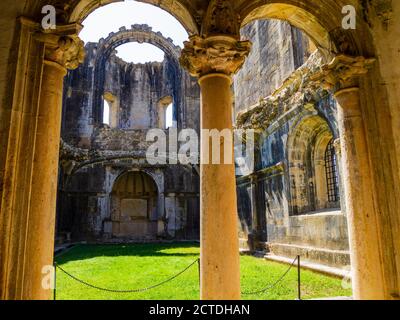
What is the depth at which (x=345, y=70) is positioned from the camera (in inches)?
167

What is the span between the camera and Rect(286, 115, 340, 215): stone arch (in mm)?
10118

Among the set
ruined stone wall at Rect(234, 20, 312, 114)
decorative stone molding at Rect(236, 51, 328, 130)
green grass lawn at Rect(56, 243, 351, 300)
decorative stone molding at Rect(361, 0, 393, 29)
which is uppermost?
ruined stone wall at Rect(234, 20, 312, 114)

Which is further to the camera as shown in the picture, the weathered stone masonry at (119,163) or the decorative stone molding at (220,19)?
the weathered stone masonry at (119,163)

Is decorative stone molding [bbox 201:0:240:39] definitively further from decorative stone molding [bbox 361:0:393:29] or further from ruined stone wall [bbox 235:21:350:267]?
ruined stone wall [bbox 235:21:350:267]

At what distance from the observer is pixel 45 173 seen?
10.7ft

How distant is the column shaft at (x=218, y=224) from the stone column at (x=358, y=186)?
148cm

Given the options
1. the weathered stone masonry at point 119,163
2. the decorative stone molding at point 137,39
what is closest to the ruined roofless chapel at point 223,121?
the weathered stone masonry at point 119,163

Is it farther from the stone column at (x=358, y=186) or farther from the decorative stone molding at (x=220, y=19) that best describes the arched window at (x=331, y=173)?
the decorative stone molding at (x=220, y=19)

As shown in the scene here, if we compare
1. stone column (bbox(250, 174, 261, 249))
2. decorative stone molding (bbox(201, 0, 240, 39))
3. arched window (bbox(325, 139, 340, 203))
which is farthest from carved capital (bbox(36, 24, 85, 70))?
stone column (bbox(250, 174, 261, 249))

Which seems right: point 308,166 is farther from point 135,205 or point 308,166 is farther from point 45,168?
point 135,205

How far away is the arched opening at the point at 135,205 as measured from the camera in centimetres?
2208

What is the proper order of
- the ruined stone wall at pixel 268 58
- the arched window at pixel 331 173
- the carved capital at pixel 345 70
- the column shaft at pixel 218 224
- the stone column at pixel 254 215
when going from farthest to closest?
the stone column at pixel 254 215 < the ruined stone wall at pixel 268 58 < the arched window at pixel 331 173 < the carved capital at pixel 345 70 < the column shaft at pixel 218 224
